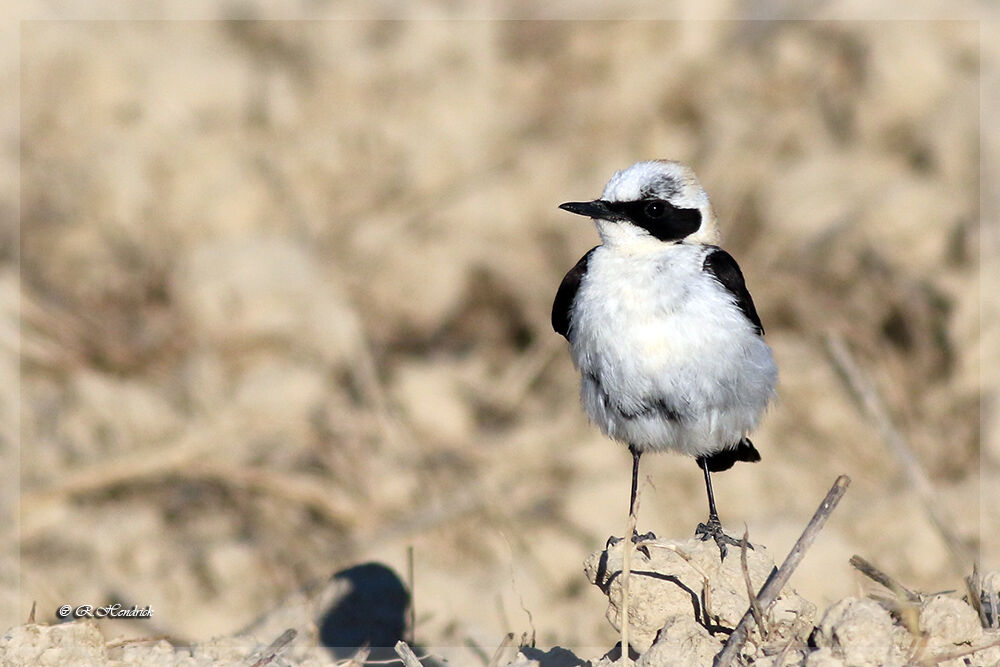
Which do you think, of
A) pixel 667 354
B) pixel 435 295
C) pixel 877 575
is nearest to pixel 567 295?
pixel 667 354

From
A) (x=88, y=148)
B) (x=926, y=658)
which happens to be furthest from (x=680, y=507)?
(x=88, y=148)

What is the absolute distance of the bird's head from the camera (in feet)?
15.2

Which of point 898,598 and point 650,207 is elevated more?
point 650,207

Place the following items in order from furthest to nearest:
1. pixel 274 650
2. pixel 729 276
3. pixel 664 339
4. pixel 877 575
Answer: pixel 729 276 < pixel 664 339 < pixel 274 650 < pixel 877 575

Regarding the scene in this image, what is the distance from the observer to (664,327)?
436cm

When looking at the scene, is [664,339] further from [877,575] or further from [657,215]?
[877,575]

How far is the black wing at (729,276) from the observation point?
4547 mm

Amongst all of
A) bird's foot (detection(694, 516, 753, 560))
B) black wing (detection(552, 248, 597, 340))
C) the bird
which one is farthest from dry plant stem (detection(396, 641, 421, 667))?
black wing (detection(552, 248, 597, 340))

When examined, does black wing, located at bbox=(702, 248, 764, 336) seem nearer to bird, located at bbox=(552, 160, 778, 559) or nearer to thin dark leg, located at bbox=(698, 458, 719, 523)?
bird, located at bbox=(552, 160, 778, 559)

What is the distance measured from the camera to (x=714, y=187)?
10031 millimetres

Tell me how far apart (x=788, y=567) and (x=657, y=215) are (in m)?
1.59

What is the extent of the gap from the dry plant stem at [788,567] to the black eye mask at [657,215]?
1.41m

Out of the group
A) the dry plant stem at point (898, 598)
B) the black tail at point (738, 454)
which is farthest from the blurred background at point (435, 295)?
the dry plant stem at point (898, 598)

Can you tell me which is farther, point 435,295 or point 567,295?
point 435,295
